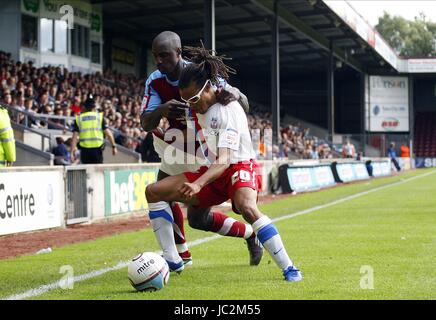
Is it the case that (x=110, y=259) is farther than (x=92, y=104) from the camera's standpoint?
No

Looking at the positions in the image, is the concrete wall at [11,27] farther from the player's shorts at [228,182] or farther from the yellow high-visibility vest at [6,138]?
the player's shorts at [228,182]

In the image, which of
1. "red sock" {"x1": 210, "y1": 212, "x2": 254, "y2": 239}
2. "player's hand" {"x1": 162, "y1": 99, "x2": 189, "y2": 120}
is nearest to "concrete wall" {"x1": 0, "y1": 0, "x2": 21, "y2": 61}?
"red sock" {"x1": 210, "y1": 212, "x2": 254, "y2": 239}

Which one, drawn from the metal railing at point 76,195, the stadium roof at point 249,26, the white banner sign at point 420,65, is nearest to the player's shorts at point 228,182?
the metal railing at point 76,195

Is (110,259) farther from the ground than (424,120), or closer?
closer

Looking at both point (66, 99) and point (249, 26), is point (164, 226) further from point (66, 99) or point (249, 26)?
point (249, 26)

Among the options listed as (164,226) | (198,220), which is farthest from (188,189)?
(198,220)

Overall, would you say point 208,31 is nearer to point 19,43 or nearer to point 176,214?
point 19,43

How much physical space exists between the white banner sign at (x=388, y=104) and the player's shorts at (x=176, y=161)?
52.6 meters

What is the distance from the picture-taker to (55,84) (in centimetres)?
2556

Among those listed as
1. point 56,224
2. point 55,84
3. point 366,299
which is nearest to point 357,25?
point 55,84

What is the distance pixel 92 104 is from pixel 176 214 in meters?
7.93

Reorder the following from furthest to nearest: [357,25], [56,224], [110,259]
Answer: [357,25]
[56,224]
[110,259]

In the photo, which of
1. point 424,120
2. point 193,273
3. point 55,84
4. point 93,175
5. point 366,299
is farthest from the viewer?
point 424,120

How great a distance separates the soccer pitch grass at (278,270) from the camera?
244 inches
